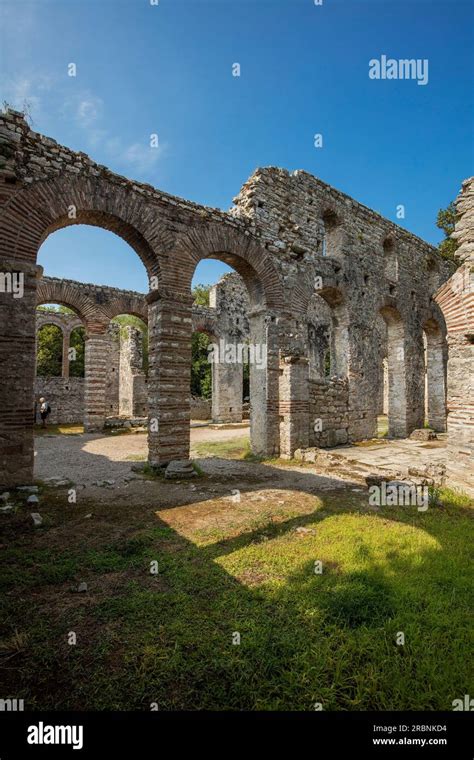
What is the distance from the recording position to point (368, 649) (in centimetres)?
240

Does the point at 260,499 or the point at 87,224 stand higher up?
the point at 87,224

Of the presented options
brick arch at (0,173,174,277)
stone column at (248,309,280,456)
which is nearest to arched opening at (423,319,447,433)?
stone column at (248,309,280,456)

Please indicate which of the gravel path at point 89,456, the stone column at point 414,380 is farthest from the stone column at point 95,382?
the stone column at point 414,380

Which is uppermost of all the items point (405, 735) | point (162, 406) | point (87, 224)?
point (87, 224)

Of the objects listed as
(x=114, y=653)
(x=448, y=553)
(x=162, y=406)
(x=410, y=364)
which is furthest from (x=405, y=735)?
(x=410, y=364)

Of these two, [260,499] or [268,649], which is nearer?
[268,649]

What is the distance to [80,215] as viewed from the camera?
7.36 meters

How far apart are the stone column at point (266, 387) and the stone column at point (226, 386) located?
34.0 ft

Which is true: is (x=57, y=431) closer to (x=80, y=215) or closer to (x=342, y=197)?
(x=80, y=215)

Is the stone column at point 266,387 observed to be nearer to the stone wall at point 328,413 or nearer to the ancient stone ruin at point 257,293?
the ancient stone ruin at point 257,293

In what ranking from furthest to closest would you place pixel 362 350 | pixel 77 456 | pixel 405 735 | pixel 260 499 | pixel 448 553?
pixel 362 350
pixel 77 456
pixel 260 499
pixel 448 553
pixel 405 735

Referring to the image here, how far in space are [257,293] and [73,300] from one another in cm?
1037

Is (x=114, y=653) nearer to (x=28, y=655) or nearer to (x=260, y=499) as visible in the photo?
(x=28, y=655)

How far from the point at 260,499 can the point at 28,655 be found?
159 inches
